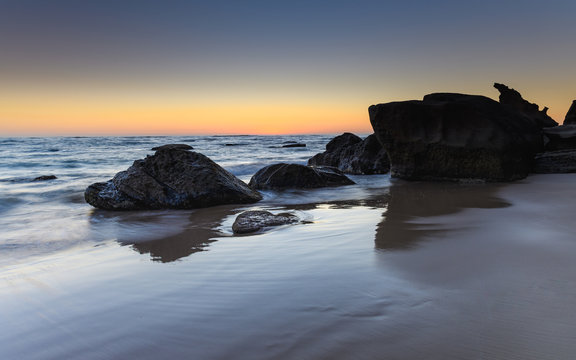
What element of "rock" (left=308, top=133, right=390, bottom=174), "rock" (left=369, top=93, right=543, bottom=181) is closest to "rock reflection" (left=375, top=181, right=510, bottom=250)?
"rock" (left=369, top=93, right=543, bottom=181)

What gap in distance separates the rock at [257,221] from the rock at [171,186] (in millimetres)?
1707

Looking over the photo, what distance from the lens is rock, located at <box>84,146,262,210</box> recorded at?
552 centimetres

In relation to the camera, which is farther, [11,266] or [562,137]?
[562,137]

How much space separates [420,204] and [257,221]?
2.31m

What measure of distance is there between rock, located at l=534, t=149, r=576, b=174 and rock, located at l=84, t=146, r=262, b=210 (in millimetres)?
5730

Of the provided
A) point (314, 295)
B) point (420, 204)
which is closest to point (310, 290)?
point (314, 295)

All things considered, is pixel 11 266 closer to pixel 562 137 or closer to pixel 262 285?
pixel 262 285

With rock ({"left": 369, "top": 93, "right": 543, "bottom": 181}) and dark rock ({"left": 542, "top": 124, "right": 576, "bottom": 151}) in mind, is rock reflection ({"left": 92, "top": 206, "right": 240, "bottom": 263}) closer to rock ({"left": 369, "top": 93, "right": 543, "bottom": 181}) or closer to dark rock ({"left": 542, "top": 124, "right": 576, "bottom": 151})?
rock ({"left": 369, "top": 93, "right": 543, "bottom": 181})

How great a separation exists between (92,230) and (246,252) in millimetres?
2674

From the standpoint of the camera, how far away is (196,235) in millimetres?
3711

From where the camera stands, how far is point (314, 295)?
71.4 inches

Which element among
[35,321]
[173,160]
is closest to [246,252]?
[35,321]

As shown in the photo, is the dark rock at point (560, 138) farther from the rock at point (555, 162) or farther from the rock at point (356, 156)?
the rock at point (356, 156)

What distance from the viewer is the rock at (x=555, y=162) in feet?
23.0
